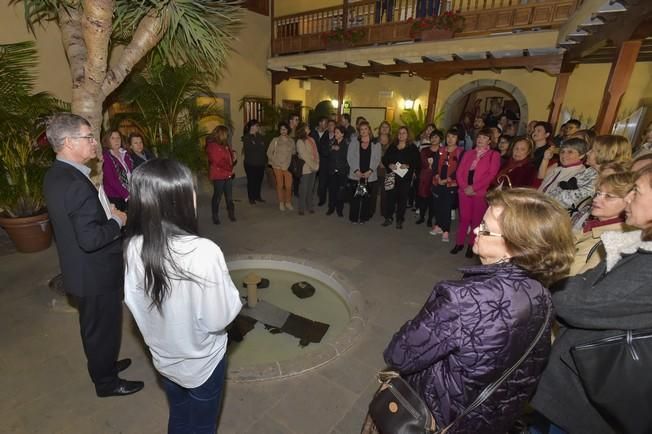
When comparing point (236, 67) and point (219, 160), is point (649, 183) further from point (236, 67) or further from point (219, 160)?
point (236, 67)

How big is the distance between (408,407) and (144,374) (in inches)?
84.2

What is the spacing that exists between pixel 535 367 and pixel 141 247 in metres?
1.58

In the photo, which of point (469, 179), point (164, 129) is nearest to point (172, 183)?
point (469, 179)

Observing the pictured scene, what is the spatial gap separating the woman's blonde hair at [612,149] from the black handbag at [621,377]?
1976 millimetres

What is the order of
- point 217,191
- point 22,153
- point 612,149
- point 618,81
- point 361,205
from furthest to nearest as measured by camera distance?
point 361,205 < point 217,191 < point 618,81 < point 22,153 < point 612,149

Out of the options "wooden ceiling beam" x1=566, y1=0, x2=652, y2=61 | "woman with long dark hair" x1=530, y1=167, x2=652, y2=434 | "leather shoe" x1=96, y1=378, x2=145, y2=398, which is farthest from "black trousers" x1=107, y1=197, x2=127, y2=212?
"wooden ceiling beam" x1=566, y1=0, x2=652, y2=61

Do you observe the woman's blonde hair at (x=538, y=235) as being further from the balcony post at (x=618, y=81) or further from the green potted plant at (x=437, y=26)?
the green potted plant at (x=437, y=26)

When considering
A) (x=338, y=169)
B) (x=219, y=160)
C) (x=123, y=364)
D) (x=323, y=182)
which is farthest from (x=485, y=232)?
(x=323, y=182)

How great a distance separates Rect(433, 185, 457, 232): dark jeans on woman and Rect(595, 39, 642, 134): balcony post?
2.14 metres

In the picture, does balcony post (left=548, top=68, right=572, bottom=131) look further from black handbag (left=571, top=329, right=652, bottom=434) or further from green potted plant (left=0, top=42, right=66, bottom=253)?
green potted plant (left=0, top=42, right=66, bottom=253)

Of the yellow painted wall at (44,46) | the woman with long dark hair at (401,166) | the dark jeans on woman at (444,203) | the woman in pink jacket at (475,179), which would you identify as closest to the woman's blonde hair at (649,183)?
the woman in pink jacket at (475,179)

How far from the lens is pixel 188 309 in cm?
137

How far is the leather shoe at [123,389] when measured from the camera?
2.21 meters

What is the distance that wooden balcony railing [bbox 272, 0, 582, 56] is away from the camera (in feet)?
20.9
